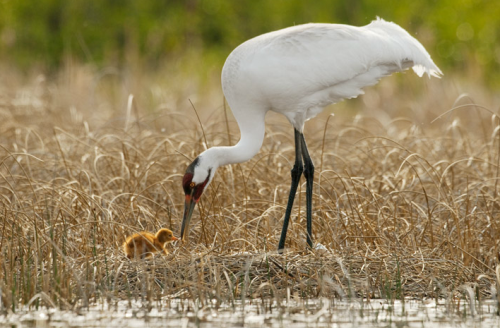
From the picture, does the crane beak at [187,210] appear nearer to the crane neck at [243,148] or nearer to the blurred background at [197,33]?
the crane neck at [243,148]

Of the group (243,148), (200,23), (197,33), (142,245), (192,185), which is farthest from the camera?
(200,23)

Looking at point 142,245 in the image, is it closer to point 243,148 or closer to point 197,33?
point 243,148

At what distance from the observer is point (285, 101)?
5781 millimetres

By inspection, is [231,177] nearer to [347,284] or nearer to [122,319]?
[347,284]

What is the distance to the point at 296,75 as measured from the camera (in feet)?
18.7

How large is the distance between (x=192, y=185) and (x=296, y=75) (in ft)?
3.41

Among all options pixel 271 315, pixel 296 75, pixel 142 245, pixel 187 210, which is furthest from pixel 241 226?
pixel 271 315

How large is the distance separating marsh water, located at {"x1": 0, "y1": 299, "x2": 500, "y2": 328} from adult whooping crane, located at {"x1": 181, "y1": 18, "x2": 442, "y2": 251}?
1178mm

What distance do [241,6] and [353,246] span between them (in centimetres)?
1828

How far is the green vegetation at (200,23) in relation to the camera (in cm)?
1923

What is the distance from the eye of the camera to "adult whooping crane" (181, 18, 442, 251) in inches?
220

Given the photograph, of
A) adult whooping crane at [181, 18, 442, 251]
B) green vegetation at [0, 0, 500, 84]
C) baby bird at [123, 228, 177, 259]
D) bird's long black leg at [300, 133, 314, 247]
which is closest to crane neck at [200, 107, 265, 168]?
adult whooping crane at [181, 18, 442, 251]

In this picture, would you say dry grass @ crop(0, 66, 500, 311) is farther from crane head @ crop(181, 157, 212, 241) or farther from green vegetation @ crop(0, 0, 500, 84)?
green vegetation @ crop(0, 0, 500, 84)

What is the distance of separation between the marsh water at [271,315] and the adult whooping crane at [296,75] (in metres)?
1.18
